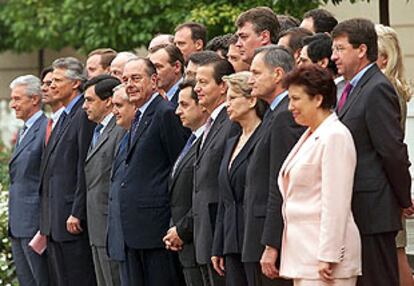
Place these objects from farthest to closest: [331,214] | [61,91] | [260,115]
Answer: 1. [61,91]
2. [260,115]
3. [331,214]

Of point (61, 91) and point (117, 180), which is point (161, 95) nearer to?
point (117, 180)

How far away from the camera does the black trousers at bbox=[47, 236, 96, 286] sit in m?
14.3

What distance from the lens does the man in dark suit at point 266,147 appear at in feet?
34.1

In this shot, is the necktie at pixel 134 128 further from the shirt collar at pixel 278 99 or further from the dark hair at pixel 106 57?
the shirt collar at pixel 278 99

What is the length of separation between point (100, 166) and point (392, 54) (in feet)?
11.7

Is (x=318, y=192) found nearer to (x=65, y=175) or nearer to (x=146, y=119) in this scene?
(x=146, y=119)

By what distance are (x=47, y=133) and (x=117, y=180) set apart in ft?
7.26

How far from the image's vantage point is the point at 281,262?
9945 mm

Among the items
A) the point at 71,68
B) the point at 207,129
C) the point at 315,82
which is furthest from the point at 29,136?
the point at 315,82

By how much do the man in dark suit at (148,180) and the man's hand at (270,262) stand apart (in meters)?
2.57

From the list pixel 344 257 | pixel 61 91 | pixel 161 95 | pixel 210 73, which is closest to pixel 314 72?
pixel 344 257

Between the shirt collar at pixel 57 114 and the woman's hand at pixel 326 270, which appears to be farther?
the shirt collar at pixel 57 114

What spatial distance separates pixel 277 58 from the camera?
10.7m

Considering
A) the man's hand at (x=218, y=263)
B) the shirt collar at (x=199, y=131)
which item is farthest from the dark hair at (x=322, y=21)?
the man's hand at (x=218, y=263)
